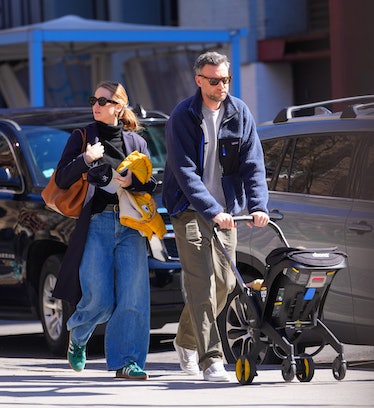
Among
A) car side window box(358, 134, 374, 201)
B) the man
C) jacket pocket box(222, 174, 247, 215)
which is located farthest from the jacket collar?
car side window box(358, 134, 374, 201)

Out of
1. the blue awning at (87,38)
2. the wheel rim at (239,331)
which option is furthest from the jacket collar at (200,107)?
the blue awning at (87,38)

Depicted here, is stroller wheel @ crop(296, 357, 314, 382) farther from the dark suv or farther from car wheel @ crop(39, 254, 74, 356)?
car wheel @ crop(39, 254, 74, 356)

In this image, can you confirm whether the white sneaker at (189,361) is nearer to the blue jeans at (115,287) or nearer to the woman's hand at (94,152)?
the blue jeans at (115,287)

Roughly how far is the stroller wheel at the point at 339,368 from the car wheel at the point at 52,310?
301cm

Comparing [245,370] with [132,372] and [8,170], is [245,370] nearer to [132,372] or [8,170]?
[132,372]

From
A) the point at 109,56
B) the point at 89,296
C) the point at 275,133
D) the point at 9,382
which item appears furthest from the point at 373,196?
the point at 109,56

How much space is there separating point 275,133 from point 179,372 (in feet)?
6.06

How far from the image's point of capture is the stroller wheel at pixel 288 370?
7.45 m

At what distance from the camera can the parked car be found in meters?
8.39

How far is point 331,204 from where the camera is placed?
8.68m

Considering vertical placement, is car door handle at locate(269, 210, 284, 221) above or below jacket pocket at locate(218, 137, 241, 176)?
below

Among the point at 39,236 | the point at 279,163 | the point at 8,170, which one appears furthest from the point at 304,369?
the point at 8,170

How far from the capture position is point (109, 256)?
8.19 m

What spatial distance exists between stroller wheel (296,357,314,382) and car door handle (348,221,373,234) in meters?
1.06
